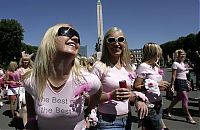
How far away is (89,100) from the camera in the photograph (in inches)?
93.8

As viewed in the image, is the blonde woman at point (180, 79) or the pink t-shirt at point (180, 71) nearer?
the blonde woman at point (180, 79)

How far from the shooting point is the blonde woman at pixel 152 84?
4039 millimetres

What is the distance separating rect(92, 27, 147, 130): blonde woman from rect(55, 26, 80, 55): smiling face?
87cm

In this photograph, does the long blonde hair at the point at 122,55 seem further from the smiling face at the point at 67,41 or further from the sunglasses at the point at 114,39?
the smiling face at the point at 67,41

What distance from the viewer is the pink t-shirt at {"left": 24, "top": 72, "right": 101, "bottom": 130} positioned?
2113 millimetres

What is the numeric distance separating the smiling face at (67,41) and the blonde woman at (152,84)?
172 centimetres

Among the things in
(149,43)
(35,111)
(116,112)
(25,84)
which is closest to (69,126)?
(35,111)

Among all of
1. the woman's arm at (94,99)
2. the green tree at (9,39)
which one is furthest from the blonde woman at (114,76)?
the green tree at (9,39)

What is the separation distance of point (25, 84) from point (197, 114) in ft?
22.2

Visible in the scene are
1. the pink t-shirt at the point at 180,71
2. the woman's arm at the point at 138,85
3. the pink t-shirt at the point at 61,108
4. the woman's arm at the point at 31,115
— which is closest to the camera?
the pink t-shirt at the point at 61,108

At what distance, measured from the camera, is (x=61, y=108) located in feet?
6.91

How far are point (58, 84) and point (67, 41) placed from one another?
0.28m

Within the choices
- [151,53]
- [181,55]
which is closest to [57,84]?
[151,53]

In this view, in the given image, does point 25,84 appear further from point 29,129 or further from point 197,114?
point 197,114
